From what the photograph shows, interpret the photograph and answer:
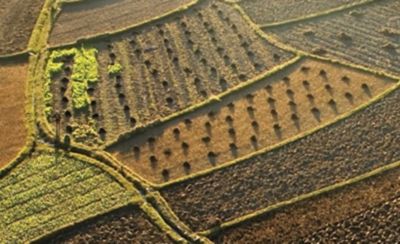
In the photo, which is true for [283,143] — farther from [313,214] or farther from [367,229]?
[367,229]

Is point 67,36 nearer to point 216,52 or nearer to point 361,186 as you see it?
point 216,52

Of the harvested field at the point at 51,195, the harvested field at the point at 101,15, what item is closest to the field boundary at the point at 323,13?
the harvested field at the point at 101,15

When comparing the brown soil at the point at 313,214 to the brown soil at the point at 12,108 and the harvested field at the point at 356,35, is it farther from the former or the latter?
the brown soil at the point at 12,108

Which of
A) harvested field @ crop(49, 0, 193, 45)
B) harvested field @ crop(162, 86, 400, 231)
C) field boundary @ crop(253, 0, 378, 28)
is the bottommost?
harvested field @ crop(162, 86, 400, 231)

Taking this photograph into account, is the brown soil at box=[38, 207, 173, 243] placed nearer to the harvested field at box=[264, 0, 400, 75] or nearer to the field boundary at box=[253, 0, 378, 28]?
the harvested field at box=[264, 0, 400, 75]

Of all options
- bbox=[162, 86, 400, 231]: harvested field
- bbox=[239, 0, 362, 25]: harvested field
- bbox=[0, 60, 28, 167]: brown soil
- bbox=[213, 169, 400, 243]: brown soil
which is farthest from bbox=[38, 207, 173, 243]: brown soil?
bbox=[239, 0, 362, 25]: harvested field

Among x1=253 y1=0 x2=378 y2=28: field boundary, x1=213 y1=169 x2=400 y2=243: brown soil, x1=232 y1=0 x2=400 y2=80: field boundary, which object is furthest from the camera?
x1=253 y1=0 x2=378 y2=28: field boundary
